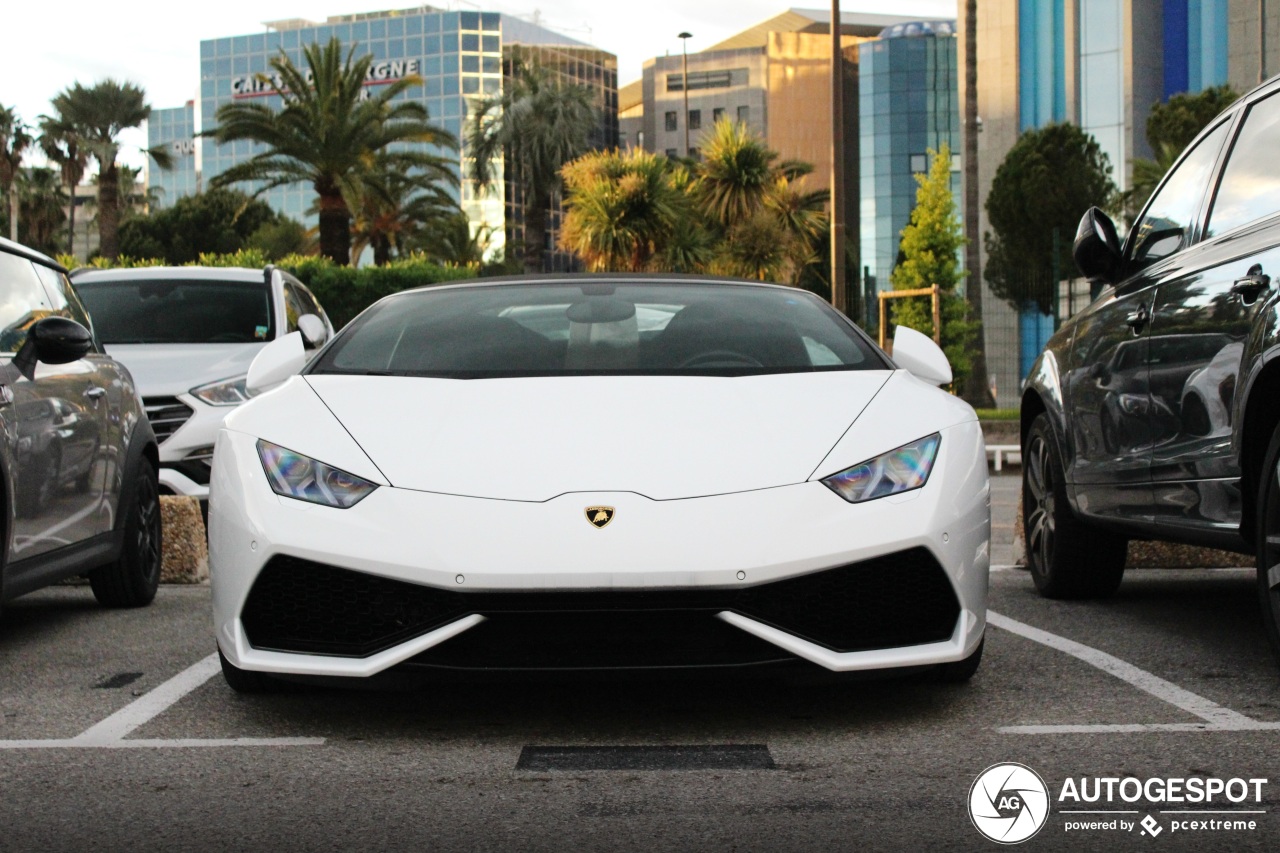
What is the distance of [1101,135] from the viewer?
4547 cm

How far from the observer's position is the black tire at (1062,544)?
20.7 feet

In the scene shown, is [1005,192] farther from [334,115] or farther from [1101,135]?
[334,115]

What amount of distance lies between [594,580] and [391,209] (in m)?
38.6

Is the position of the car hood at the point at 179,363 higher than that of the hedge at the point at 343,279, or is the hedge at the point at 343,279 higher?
the hedge at the point at 343,279

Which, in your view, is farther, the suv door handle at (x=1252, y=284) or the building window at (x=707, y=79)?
the building window at (x=707, y=79)

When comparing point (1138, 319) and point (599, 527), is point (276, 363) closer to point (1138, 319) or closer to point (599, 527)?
point (599, 527)

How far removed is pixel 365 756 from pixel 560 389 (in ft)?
3.69

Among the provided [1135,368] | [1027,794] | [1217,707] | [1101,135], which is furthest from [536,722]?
[1101,135]

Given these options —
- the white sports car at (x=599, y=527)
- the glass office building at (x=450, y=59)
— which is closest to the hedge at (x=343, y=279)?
the white sports car at (x=599, y=527)

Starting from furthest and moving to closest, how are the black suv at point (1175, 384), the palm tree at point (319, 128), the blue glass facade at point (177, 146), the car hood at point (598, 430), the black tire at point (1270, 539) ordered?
1. the blue glass facade at point (177, 146)
2. the palm tree at point (319, 128)
3. the black suv at point (1175, 384)
4. the black tire at point (1270, 539)
5. the car hood at point (598, 430)

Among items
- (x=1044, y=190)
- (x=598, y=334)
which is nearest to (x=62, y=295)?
(x=598, y=334)

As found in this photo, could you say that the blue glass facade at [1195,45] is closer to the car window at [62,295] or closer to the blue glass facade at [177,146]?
the car window at [62,295]

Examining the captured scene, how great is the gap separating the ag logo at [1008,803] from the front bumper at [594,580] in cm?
51

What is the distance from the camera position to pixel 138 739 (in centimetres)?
402
